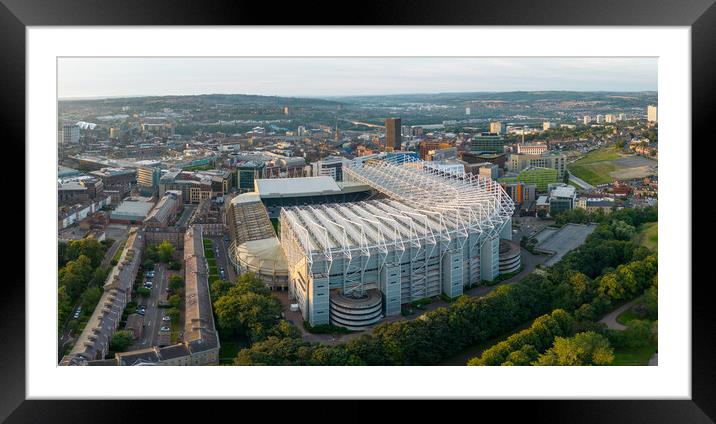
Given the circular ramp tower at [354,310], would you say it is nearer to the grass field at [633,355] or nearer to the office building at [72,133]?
the grass field at [633,355]

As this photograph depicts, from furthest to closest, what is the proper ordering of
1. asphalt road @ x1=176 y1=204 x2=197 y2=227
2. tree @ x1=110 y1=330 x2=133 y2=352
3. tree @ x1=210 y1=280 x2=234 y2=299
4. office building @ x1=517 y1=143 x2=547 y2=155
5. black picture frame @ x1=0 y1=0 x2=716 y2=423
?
office building @ x1=517 y1=143 x2=547 y2=155 < asphalt road @ x1=176 y1=204 x2=197 y2=227 < tree @ x1=210 y1=280 x2=234 y2=299 < tree @ x1=110 y1=330 x2=133 y2=352 < black picture frame @ x1=0 y1=0 x2=716 y2=423

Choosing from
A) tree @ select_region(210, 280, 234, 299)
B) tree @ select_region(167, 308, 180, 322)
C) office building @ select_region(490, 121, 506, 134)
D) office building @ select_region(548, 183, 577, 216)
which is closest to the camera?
tree @ select_region(167, 308, 180, 322)

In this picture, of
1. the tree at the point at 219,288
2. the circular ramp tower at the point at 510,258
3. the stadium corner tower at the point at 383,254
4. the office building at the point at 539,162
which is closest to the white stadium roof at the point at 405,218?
the stadium corner tower at the point at 383,254

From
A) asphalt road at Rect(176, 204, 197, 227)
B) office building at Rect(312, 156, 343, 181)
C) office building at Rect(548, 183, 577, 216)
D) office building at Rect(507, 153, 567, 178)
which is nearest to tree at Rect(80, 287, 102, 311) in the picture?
asphalt road at Rect(176, 204, 197, 227)

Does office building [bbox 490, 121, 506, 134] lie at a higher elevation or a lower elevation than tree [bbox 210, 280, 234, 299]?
higher

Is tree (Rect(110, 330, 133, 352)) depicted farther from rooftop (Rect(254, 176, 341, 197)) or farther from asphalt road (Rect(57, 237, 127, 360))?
rooftop (Rect(254, 176, 341, 197))

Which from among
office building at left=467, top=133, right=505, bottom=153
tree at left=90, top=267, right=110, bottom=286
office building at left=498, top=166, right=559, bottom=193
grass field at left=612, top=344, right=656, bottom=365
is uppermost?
office building at left=467, top=133, right=505, bottom=153

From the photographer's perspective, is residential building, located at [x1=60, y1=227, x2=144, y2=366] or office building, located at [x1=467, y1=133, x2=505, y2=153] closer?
residential building, located at [x1=60, y1=227, x2=144, y2=366]

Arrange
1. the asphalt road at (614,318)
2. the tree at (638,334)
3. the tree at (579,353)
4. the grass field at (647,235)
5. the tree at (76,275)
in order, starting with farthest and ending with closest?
the grass field at (647,235)
the tree at (76,275)
the asphalt road at (614,318)
the tree at (638,334)
the tree at (579,353)
